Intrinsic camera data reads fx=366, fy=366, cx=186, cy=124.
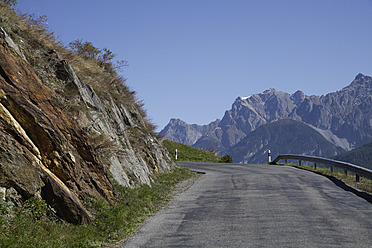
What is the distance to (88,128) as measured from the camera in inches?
501

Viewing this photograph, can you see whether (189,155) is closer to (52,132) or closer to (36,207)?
(52,132)

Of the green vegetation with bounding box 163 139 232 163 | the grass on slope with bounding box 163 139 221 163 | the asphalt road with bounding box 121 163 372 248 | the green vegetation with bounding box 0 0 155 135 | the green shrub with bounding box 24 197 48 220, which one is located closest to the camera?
the green shrub with bounding box 24 197 48 220

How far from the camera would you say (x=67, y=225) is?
812 cm

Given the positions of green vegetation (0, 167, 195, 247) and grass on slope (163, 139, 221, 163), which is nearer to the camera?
green vegetation (0, 167, 195, 247)

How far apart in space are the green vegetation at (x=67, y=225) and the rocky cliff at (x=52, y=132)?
1.06 ft

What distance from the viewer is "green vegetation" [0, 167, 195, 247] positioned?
6.72m

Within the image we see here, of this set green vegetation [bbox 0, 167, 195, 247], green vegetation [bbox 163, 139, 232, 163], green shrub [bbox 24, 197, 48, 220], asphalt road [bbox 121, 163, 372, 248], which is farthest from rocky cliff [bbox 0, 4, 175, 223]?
green vegetation [bbox 163, 139, 232, 163]

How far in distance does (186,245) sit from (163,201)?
579cm

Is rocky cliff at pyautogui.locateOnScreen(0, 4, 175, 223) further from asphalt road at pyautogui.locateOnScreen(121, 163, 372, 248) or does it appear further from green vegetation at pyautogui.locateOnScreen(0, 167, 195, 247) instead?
asphalt road at pyautogui.locateOnScreen(121, 163, 372, 248)

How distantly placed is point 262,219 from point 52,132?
5.85 meters

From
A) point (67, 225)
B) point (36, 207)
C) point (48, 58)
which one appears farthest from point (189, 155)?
point (36, 207)

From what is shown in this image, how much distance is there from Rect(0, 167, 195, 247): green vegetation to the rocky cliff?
1.06 ft

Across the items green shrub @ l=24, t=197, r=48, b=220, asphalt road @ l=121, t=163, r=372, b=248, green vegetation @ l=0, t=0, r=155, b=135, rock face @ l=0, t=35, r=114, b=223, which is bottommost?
asphalt road @ l=121, t=163, r=372, b=248

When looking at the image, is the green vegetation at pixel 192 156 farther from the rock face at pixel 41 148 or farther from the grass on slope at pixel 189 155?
the rock face at pixel 41 148
